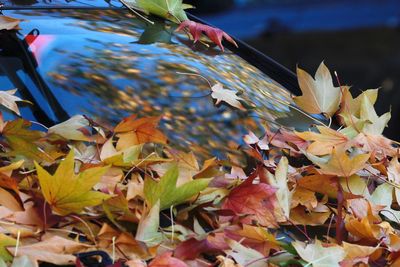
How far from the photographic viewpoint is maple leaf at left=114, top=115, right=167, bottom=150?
175cm

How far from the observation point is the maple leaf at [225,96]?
2.05 m

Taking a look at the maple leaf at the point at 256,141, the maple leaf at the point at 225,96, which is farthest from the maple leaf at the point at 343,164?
the maple leaf at the point at 225,96

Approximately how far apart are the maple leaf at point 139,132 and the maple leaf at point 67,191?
340 mm

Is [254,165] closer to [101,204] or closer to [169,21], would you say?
[101,204]

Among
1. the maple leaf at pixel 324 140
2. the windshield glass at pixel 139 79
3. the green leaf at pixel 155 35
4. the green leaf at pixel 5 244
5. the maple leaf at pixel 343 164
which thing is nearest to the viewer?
the green leaf at pixel 5 244

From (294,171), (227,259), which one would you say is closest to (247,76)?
(294,171)

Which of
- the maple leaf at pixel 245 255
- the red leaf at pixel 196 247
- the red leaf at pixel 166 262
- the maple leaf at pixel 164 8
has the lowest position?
the maple leaf at pixel 245 255

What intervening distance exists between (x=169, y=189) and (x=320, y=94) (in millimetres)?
728

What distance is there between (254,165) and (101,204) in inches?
18.4

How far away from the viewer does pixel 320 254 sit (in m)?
1.41

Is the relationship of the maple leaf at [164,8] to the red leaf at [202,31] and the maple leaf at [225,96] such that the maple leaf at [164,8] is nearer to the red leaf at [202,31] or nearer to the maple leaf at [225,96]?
the red leaf at [202,31]

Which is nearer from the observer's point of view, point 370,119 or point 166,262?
point 166,262

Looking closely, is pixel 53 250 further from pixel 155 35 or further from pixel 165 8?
pixel 165 8

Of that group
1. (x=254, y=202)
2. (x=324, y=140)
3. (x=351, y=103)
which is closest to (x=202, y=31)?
(x=351, y=103)
